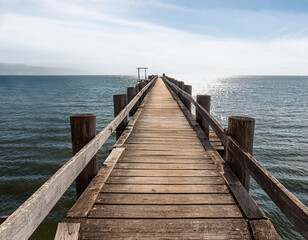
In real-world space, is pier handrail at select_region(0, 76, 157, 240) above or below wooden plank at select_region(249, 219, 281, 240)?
above

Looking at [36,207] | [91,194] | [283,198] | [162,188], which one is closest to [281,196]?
[283,198]

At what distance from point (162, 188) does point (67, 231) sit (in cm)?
129

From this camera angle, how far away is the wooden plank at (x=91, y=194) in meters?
2.27

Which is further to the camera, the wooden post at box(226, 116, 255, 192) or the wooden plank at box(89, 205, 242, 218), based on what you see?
the wooden post at box(226, 116, 255, 192)

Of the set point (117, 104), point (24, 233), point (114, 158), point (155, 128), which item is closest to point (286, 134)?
point (155, 128)

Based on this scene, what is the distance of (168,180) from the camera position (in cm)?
306

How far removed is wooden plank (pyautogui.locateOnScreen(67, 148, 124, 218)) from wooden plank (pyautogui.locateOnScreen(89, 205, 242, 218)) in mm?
92

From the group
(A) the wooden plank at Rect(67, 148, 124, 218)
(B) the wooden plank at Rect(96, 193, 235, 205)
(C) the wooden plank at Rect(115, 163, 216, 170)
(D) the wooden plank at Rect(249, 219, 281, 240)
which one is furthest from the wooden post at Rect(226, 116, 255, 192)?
(A) the wooden plank at Rect(67, 148, 124, 218)

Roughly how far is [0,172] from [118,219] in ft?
30.2

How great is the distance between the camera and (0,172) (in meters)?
8.82

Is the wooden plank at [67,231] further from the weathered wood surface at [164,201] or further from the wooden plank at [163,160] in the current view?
the wooden plank at [163,160]

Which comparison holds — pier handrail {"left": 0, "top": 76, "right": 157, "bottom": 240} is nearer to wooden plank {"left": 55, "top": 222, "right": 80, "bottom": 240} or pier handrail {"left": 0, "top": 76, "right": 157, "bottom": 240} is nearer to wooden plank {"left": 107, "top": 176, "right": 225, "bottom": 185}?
wooden plank {"left": 55, "top": 222, "right": 80, "bottom": 240}

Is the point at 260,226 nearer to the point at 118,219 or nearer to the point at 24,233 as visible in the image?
the point at 118,219

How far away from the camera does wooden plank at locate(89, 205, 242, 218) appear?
7.50ft
